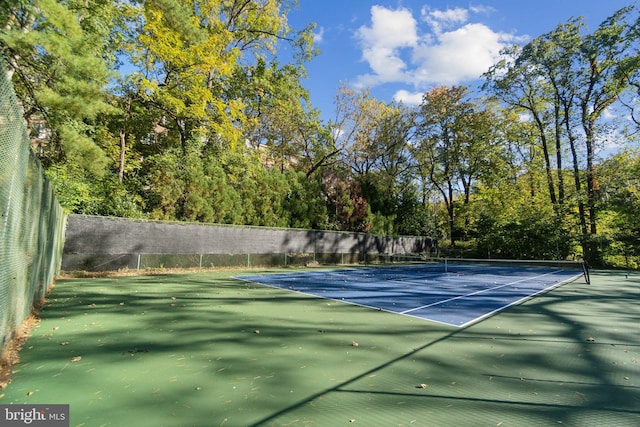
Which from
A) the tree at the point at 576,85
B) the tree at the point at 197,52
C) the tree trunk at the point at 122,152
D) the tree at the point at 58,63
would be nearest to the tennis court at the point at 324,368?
the tree at the point at 58,63

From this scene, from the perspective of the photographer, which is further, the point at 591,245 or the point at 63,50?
the point at 591,245

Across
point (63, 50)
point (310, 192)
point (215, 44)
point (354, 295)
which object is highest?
point (215, 44)

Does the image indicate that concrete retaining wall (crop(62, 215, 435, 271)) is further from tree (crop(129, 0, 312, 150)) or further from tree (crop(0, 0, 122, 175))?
tree (crop(129, 0, 312, 150))

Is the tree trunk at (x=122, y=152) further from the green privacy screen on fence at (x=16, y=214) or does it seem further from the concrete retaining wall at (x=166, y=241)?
the green privacy screen on fence at (x=16, y=214)

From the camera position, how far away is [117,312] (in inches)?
237

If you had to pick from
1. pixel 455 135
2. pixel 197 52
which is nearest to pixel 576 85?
pixel 455 135

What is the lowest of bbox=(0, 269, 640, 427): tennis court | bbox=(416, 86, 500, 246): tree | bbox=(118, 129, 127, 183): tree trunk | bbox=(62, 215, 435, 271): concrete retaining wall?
bbox=(0, 269, 640, 427): tennis court

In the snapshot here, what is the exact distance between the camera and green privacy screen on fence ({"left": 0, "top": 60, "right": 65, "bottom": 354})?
10.0 ft

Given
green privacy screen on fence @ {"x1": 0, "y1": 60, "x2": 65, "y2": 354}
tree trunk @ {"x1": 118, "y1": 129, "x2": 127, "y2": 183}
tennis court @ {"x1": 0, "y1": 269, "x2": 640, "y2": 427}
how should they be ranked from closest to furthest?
1. tennis court @ {"x1": 0, "y1": 269, "x2": 640, "y2": 427}
2. green privacy screen on fence @ {"x1": 0, "y1": 60, "x2": 65, "y2": 354}
3. tree trunk @ {"x1": 118, "y1": 129, "x2": 127, "y2": 183}

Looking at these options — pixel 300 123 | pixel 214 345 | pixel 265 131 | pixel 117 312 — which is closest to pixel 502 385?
pixel 214 345

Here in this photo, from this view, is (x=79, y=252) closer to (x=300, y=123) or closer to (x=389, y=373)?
(x=389, y=373)

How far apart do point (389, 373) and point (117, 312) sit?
5.32m

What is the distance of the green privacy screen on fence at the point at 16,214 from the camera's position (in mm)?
3059

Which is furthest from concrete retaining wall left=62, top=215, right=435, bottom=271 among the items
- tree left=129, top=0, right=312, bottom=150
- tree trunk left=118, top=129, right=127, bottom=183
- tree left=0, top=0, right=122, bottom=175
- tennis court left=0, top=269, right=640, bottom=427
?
tennis court left=0, top=269, right=640, bottom=427
